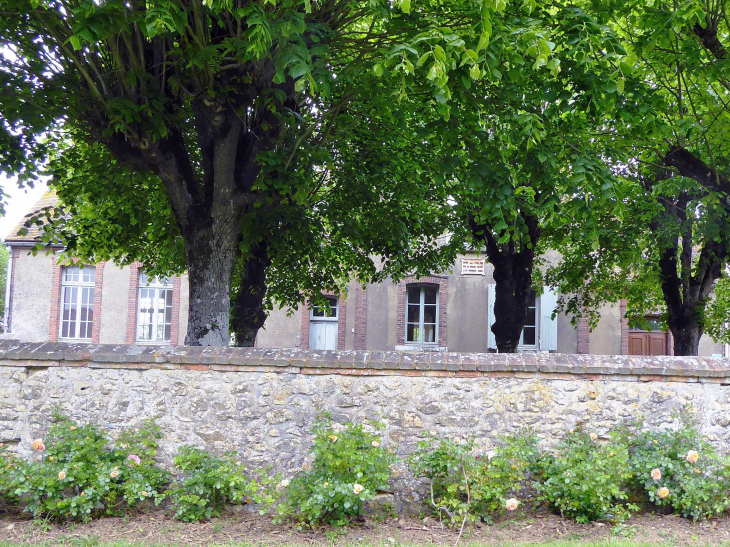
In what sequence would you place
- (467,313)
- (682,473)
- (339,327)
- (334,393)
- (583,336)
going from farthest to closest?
1. (467,313)
2. (339,327)
3. (583,336)
4. (334,393)
5. (682,473)

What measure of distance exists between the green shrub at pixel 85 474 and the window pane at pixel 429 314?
48.3 ft

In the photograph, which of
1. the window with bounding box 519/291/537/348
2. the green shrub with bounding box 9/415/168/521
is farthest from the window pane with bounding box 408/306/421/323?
the green shrub with bounding box 9/415/168/521

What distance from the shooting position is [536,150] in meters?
6.48

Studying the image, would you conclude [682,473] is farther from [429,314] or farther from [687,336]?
[429,314]

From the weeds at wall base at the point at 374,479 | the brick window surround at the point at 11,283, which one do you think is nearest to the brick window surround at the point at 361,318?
the brick window surround at the point at 11,283

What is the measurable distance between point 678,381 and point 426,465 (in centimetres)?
248

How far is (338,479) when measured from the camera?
5.01 m

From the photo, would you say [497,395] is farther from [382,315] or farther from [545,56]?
[382,315]

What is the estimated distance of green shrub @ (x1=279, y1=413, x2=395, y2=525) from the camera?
15.9ft

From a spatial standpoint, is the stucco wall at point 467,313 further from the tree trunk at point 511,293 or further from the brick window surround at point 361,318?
the tree trunk at point 511,293

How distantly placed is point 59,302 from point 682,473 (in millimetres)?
19645

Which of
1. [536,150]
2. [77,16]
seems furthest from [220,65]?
[536,150]

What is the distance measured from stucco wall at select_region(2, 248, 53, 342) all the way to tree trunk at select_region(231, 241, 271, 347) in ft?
38.0

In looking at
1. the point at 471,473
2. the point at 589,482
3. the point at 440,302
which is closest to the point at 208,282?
the point at 471,473
